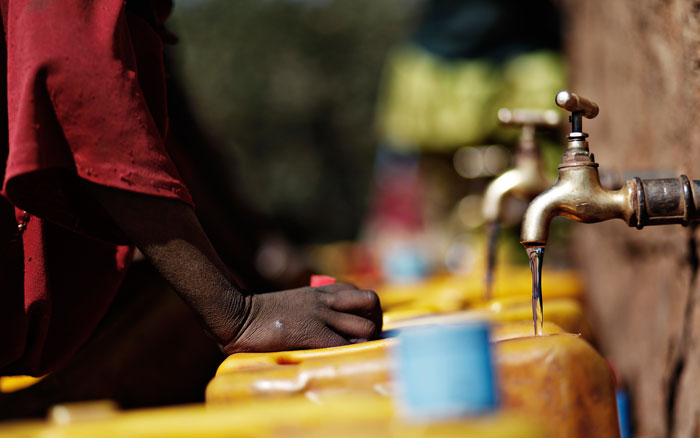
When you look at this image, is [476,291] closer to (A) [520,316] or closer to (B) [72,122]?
(A) [520,316]

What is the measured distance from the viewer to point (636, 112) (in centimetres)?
220

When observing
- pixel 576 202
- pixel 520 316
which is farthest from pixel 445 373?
pixel 520 316

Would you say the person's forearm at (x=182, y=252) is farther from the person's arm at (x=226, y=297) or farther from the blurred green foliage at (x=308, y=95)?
the blurred green foliage at (x=308, y=95)

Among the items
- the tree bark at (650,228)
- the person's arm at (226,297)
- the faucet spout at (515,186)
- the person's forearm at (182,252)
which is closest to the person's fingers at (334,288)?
the person's arm at (226,297)

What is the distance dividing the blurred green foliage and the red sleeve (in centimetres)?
860

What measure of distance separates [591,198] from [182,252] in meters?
0.56

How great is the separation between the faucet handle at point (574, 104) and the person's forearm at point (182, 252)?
50 centimetres

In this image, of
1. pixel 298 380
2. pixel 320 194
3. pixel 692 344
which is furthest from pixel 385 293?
pixel 320 194

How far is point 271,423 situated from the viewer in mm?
709

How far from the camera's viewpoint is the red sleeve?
93 cm

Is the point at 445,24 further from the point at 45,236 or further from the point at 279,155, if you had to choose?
the point at 279,155

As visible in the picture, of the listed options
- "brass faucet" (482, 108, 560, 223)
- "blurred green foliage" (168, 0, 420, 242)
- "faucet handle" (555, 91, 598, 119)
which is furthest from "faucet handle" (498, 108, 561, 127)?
"blurred green foliage" (168, 0, 420, 242)

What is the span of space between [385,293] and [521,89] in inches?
75.6

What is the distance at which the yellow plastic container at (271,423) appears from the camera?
A: 0.62 meters
